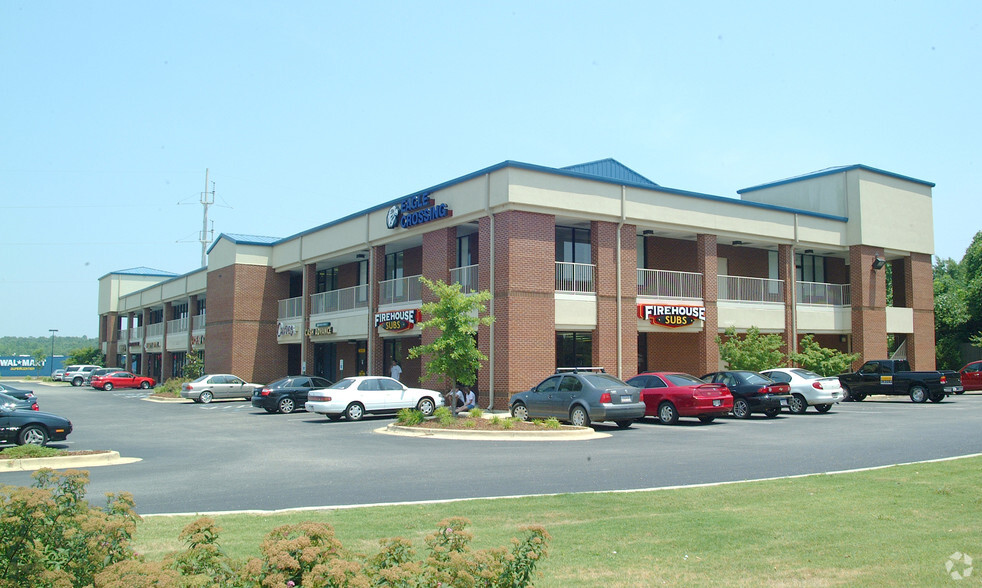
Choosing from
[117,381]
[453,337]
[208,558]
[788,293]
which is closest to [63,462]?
[453,337]

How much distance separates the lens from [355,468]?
13781mm

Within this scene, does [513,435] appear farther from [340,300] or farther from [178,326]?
[178,326]

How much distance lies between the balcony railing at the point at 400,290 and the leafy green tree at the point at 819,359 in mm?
16066

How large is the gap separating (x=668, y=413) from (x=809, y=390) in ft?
19.1

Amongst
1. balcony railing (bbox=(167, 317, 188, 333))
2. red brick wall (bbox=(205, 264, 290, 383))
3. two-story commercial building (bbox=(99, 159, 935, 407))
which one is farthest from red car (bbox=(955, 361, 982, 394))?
balcony railing (bbox=(167, 317, 188, 333))

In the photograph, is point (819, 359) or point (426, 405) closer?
point (426, 405)

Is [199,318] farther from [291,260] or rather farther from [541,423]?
[541,423]

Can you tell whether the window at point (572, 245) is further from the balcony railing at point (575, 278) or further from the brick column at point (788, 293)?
the brick column at point (788, 293)

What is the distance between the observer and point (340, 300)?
3894 centimetres

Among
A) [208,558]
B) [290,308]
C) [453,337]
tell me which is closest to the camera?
[208,558]

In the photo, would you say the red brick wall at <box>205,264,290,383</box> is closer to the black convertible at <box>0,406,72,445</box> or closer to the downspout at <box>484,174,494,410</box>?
the downspout at <box>484,174,494,410</box>

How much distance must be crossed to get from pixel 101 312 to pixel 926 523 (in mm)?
82334

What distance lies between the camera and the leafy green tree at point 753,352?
31094mm

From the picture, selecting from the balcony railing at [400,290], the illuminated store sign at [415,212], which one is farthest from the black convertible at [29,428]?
the balcony railing at [400,290]
